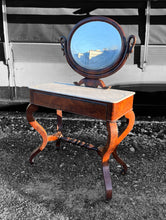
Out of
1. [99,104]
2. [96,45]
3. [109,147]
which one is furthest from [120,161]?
[96,45]

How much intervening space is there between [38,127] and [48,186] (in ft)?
1.93

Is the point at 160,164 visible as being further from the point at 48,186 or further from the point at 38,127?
the point at 38,127

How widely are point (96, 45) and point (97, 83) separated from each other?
0.35 metres

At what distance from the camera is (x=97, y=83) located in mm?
1701

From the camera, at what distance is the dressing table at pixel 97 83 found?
1386 mm

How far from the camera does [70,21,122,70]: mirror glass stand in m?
1.57

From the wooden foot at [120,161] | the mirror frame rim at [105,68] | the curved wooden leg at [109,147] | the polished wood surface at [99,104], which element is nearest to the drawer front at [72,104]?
the polished wood surface at [99,104]

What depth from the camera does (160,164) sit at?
Result: 204 cm

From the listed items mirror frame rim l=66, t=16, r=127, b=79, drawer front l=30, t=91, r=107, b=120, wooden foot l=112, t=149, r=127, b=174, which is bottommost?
wooden foot l=112, t=149, r=127, b=174

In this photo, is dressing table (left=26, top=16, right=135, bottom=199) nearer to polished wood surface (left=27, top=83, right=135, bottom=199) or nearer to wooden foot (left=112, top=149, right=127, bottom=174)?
polished wood surface (left=27, top=83, right=135, bottom=199)

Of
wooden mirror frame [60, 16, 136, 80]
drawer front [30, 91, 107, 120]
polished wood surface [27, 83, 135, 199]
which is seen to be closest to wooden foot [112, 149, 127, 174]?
polished wood surface [27, 83, 135, 199]

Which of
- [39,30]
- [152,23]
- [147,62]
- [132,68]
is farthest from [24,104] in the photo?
[152,23]

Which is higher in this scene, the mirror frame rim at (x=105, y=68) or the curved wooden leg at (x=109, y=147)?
the mirror frame rim at (x=105, y=68)

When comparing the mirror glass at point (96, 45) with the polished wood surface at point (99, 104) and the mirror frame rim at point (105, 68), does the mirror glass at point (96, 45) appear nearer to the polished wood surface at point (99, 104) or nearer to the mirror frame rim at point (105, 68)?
the mirror frame rim at point (105, 68)
